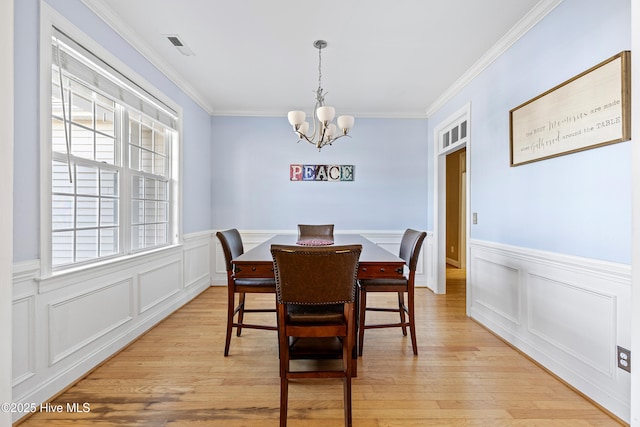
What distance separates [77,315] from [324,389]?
1.69m

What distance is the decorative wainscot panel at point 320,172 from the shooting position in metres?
4.74

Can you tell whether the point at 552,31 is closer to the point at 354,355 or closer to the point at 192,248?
the point at 354,355

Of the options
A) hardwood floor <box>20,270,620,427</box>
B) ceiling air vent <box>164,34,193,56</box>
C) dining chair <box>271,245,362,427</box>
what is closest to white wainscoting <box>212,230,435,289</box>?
hardwood floor <box>20,270,620,427</box>

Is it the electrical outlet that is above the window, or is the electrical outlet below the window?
below

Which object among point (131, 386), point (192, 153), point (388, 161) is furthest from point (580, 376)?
point (192, 153)

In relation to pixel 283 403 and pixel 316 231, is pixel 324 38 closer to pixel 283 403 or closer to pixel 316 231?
pixel 316 231

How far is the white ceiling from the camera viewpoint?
2.29 metres

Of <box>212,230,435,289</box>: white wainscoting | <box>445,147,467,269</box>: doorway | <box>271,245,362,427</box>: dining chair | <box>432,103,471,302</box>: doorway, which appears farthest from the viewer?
<box>445,147,467,269</box>: doorway

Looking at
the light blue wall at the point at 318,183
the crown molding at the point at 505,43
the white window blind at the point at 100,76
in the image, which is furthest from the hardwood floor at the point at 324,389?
the crown molding at the point at 505,43

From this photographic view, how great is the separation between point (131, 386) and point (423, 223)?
158 inches

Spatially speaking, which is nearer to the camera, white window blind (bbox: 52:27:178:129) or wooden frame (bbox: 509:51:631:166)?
wooden frame (bbox: 509:51:631:166)

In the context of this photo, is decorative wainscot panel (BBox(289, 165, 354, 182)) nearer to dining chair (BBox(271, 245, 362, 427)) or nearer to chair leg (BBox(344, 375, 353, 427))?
dining chair (BBox(271, 245, 362, 427))

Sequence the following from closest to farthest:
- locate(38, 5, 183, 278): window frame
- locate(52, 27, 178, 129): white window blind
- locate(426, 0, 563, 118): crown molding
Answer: locate(38, 5, 183, 278): window frame < locate(52, 27, 178, 129): white window blind < locate(426, 0, 563, 118): crown molding

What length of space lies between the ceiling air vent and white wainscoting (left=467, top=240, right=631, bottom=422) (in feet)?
10.9
